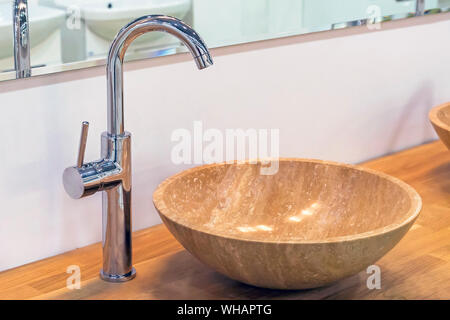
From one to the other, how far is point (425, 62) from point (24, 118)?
110 cm

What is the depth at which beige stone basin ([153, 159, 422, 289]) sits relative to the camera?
106cm

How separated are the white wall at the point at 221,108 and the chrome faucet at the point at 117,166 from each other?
0.14 m

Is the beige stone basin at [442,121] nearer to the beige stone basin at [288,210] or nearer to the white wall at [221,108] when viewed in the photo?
the white wall at [221,108]

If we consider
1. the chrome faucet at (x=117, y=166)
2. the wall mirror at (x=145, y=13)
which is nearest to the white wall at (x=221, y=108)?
the wall mirror at (x=145, y=13)

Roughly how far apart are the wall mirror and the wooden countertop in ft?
1.05

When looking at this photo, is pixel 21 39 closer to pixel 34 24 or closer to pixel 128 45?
pixel 34 24

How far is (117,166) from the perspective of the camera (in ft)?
3.76

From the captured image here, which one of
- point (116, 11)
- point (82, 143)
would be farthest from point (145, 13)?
point (82, 143)

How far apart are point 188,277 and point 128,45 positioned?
37cm

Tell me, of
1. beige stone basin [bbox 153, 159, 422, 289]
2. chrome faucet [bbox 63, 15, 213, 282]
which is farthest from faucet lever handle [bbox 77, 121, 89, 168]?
beige stone basin [bbox 153, 159, 422, 289]

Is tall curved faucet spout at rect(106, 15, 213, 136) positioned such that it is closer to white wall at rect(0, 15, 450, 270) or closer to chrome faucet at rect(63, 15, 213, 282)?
chrome faucet at rect(63, 15, 213, 282)

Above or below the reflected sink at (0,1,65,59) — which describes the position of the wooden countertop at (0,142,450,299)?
below
